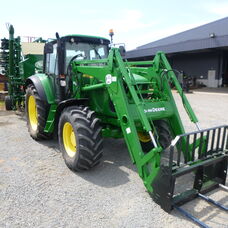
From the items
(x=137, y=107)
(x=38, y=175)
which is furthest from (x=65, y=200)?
(x=137, y=107)

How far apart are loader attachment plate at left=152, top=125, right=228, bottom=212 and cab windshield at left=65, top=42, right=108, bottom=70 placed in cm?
271

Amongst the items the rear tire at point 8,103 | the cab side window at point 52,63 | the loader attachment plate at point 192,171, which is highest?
the cab side window at point 52,63

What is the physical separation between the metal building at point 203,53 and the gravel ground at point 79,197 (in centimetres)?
1872

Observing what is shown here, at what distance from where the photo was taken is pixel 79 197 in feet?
10.7

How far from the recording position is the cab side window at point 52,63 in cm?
498

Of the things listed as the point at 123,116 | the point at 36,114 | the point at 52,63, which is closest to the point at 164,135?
the point at 123,116

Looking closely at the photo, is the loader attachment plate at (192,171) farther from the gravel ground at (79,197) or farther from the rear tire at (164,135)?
the rear tire at (164,135)

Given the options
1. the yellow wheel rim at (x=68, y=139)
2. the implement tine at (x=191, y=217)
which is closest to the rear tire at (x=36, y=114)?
the yellow wheel rim at (x=68, y=139)

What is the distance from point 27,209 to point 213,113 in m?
8.24

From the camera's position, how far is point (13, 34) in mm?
8422

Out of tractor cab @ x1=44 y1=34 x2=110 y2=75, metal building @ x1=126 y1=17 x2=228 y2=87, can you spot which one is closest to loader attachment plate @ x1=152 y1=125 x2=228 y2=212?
tractor cab @ x1=44 y1=34 x2=110 y2=75

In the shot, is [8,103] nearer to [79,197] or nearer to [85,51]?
[85,51]

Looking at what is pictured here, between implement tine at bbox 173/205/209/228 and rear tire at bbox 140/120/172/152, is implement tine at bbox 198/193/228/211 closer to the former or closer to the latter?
implement tine at bbox 173/205/209/228

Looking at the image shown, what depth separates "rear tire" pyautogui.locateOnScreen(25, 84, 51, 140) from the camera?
16.8ft
